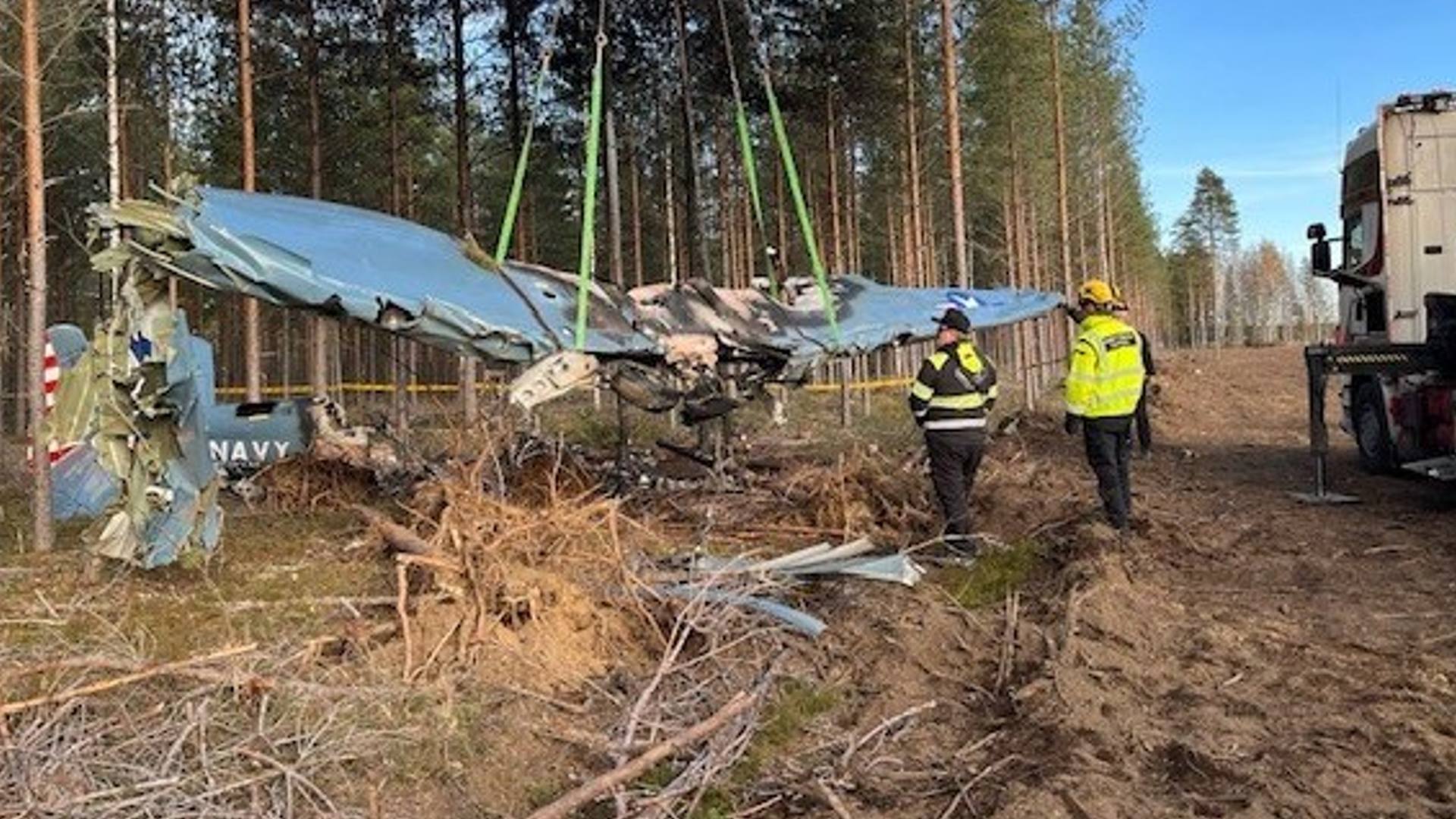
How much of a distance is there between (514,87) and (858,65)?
6.14m

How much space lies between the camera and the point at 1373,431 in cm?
1243

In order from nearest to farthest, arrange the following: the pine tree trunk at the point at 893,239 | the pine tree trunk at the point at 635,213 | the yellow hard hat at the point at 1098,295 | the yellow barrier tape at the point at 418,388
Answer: the yellow hard hat at the point at 1098,295 → the pine tree trunk at the point at 635,213 → the yellow barrier tape at the point at 418,388 → the pine tree trunk at the point at 893,239

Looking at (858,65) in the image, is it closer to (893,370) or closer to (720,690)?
(893,370)

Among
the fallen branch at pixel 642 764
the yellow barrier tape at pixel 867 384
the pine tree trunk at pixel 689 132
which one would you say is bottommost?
the fallen branch at pixel 642 764

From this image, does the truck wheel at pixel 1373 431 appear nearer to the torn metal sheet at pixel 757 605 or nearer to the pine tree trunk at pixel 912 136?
the torn metal sheet at pixel 757 605

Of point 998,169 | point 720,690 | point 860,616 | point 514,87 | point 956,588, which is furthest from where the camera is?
point 998,169

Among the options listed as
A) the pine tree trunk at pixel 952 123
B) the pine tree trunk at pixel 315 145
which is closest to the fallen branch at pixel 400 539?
the pine tree trunk at pixel 952 123

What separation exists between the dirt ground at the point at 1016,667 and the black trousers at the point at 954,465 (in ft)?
1.17

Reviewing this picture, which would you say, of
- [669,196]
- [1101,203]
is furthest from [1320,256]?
[1101,203]

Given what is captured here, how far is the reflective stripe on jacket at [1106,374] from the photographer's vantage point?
29.1 ft

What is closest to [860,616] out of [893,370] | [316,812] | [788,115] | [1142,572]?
[1142,572]

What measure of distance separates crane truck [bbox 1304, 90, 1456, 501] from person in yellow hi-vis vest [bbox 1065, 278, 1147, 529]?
278cm

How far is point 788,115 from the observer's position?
23.9 m

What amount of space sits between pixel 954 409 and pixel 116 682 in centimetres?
558
